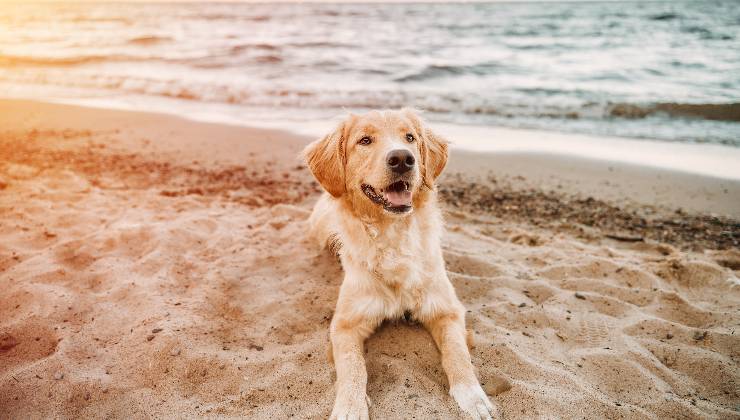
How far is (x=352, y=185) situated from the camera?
3498mm

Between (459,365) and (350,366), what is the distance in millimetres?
694

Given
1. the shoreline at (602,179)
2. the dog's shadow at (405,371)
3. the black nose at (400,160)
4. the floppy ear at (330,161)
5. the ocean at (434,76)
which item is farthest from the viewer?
the ocean at (434,76)

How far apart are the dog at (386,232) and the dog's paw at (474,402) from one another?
4.5 inches

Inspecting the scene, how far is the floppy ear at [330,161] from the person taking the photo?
3.58 m

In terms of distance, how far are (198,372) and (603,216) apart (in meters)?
4.84

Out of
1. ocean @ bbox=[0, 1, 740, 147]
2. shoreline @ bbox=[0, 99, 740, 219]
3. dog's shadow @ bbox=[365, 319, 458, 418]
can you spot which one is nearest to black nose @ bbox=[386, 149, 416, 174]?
dog's shadow @ bbox=[365, 319, 458, 418]

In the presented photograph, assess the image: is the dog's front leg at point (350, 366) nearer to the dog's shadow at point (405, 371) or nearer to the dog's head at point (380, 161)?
the dog's shadow at point (405, 371)

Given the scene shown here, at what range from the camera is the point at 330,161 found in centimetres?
364

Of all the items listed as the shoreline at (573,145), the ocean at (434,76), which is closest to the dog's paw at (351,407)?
the shoreline at (573,145)

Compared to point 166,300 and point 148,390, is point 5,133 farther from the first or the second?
point 148,390

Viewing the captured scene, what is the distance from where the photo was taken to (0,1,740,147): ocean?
10.2 meters

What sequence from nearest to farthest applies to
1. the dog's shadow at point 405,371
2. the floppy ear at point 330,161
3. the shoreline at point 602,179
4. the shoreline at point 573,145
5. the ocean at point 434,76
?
the dog's shadow at point 405,371 < the floppy ear at point 330,161 < the shoreline at point 602,179 < the shoreline at point 573,145 < the ocean at point 434,76

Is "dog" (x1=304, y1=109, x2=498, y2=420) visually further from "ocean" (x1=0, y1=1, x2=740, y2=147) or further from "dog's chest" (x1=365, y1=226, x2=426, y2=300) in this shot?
"ocean" (x1=0, y1=1, x2=740, y2=147)

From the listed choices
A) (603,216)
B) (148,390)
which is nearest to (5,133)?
(148,390)
